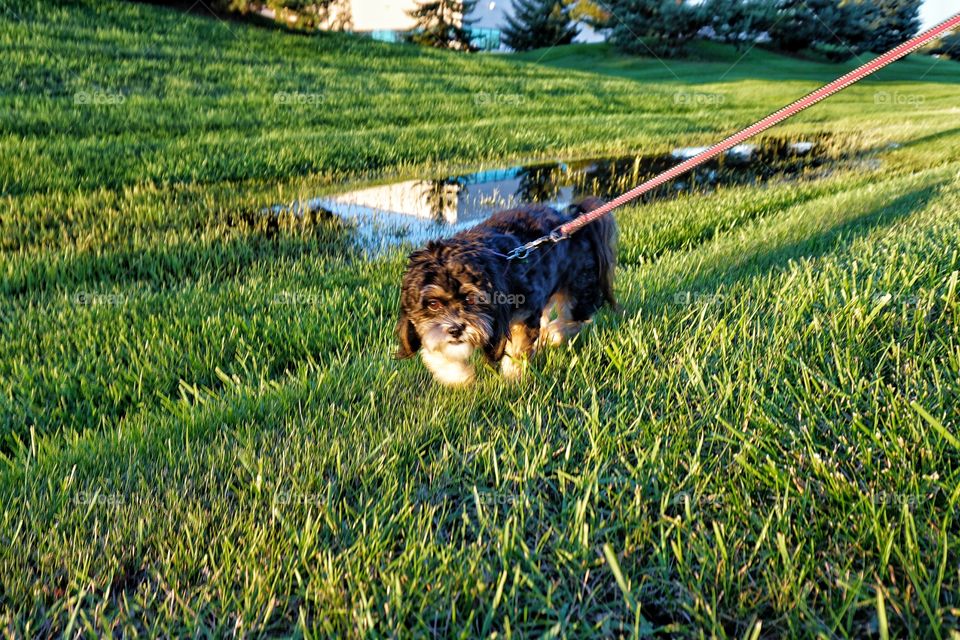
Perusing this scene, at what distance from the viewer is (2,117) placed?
983 centimetres

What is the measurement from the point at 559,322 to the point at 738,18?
171 ft

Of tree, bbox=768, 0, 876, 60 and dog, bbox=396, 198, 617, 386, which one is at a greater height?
tree, bbox=768, 0, 876, 60

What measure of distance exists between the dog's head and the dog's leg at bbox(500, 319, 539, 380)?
342mm

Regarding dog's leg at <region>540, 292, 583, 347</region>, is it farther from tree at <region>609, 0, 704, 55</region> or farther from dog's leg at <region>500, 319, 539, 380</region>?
tree at <region>609, 0, 704, 55</region>

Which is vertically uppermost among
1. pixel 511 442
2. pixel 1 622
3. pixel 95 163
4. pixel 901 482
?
pixel 95 163

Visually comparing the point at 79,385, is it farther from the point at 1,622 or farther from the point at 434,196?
the point at 434,196

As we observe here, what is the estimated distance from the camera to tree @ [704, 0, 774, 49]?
152 feet

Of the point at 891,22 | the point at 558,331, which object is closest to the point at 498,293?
the point at 558,331

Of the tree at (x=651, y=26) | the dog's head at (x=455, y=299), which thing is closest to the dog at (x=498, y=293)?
the dog's head at (x=455, y=299)

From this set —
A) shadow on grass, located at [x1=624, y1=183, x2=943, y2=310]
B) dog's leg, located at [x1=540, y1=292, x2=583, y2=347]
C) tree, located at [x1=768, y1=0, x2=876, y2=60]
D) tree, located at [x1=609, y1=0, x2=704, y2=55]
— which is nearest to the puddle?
dog's leg, located at [x1=540, y1=292, x2=583, y2=347]

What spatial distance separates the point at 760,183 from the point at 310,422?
398 inches

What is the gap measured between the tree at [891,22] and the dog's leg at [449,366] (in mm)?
58552

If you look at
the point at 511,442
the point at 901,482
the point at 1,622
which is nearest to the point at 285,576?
the point at 1,622

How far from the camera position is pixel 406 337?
334 centimetres
